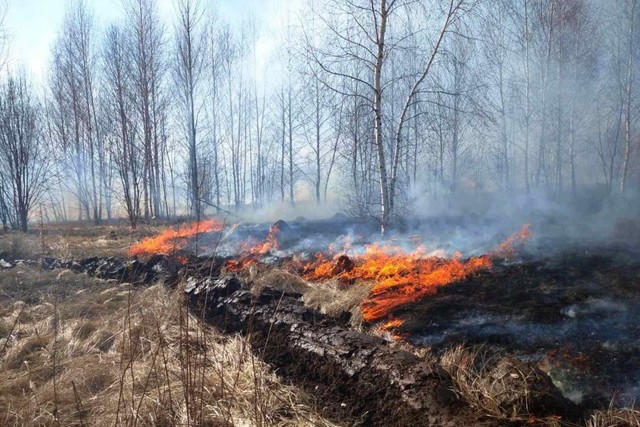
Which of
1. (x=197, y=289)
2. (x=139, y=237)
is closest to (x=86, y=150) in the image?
(x=139, y=237)

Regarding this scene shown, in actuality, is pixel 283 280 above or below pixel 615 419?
above

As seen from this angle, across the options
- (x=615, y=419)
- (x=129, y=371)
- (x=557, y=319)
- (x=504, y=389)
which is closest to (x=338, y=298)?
(x=557, y=319)

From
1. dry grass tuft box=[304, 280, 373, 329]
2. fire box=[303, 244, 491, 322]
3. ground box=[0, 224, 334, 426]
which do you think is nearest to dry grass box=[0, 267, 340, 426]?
ground box=[0, 224, 334, 426]

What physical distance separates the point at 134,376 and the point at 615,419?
3.43 metres

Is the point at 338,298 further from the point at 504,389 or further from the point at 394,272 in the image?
the point at 504,389

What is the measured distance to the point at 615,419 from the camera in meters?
2.73

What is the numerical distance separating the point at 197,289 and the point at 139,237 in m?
10.7

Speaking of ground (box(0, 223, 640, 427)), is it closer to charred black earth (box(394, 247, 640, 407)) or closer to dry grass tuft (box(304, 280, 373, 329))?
dry grass tuft (box(304, 280, 373, 329))

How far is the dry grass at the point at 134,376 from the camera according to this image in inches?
102

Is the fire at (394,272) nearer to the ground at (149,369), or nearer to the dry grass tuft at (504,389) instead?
the ground at (149,369)

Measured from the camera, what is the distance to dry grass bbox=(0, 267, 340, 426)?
2.58 m

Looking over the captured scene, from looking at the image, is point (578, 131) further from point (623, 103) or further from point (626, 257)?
point (626, 257)

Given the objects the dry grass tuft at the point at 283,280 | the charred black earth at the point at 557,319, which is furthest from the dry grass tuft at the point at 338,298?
the charred black earth at the point at 557,319

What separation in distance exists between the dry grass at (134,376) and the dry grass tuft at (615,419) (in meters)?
1.78
